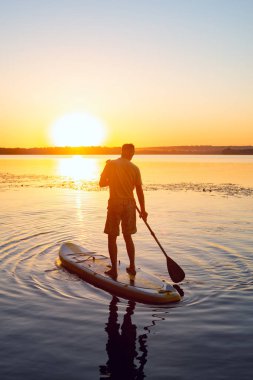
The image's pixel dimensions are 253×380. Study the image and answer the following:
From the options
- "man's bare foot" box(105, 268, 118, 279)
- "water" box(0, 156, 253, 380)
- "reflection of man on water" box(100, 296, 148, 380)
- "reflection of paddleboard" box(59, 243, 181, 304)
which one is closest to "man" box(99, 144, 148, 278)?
"man's bare foot" box(105, 268, 118, 279)

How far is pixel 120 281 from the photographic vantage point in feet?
26.8

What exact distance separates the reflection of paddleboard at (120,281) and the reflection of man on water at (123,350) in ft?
1.78

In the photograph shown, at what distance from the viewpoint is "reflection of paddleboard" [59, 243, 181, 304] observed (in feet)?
24.6

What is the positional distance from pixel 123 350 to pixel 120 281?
247 centimetres

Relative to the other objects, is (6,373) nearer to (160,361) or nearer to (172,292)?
(160,361)

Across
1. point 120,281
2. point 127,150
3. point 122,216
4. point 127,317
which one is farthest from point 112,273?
point 127,150

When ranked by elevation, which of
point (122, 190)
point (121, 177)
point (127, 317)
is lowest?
point (127, 317)

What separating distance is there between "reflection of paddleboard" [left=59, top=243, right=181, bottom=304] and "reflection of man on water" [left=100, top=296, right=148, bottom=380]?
1.78ft

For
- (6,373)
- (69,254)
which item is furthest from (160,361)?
(69,254)

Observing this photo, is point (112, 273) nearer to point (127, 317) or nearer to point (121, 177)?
Result: point (127, 317)

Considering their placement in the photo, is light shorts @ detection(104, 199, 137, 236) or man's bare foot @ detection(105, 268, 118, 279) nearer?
light shorts @ detection(104, 199, 137, 236)

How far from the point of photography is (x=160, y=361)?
543 centimetres

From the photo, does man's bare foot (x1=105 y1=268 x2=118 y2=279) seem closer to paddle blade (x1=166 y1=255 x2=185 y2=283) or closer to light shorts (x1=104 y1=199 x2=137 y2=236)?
light shorts (x1=104 y1=199 x2=137 y2=236)

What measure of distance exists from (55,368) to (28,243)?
7.57 metres
